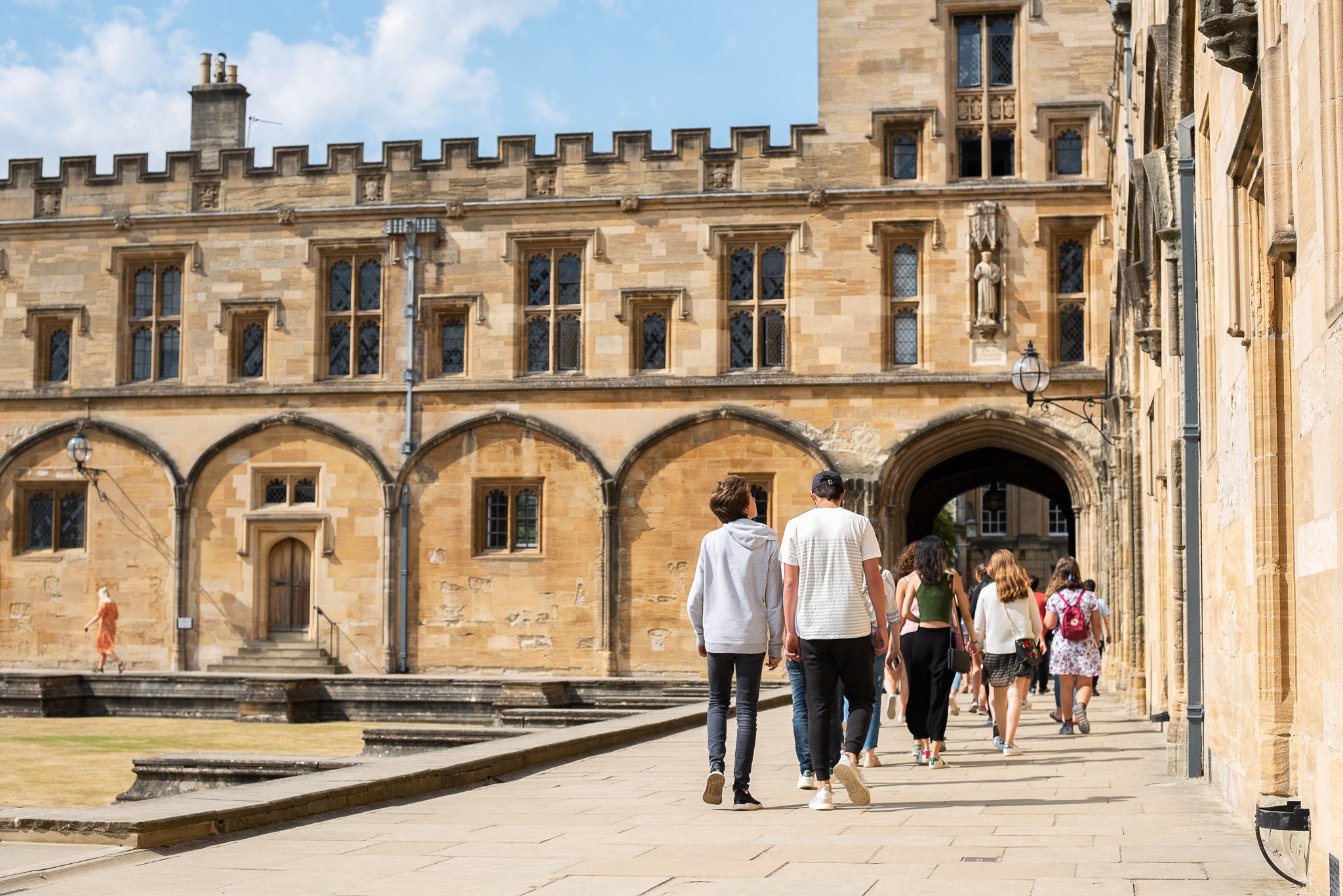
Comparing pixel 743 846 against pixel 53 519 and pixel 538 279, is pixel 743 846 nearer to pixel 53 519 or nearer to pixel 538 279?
pixel 538 279

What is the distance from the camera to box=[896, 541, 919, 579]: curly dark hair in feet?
35.1

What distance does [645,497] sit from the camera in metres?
23.7

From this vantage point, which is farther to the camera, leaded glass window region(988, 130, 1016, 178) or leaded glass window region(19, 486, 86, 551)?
leaded glass window region(19, 486, 86, 551)

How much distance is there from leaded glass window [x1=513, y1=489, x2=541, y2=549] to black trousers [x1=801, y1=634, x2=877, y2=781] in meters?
16.6

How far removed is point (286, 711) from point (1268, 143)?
648 inches

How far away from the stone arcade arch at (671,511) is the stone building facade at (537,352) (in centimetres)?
5

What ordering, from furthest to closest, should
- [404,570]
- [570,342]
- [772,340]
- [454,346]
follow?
[454,346], [570,342], [404,570], [772,340]

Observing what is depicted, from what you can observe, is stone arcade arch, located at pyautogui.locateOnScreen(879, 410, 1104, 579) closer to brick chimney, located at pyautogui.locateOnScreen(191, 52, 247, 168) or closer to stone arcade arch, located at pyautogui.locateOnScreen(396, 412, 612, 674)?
stone arcade arch, located at pyautogui.locateOnScreen(396, 412, 612, 674)

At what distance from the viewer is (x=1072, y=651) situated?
13.7 m

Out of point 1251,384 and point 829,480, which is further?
point 829,480

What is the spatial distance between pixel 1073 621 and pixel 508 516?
1187 centimetres

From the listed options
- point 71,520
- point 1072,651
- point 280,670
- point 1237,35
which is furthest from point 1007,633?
point 71,520

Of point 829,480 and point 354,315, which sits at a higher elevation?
point 354,315

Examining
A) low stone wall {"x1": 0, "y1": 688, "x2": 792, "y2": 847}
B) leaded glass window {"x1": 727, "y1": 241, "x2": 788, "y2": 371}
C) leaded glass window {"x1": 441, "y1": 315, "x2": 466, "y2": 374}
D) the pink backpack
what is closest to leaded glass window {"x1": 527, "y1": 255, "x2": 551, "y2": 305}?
leaded glass window {"x1": 441, "y1": 315, "x2": 466, "y2": 374}
